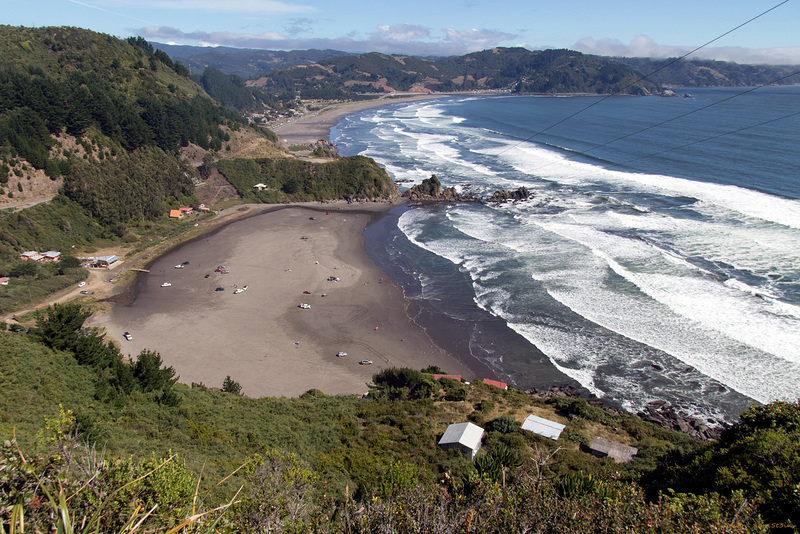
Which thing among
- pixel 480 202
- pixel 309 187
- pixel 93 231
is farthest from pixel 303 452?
pixel 309 187

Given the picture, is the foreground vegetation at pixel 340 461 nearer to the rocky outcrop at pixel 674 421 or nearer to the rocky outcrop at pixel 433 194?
Answer: the rocky outcrop at pixel 674 421

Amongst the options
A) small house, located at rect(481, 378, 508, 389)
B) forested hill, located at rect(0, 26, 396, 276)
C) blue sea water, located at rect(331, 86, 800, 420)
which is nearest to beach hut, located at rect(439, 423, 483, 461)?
small house, located at rect(481, 378, 508, 389)

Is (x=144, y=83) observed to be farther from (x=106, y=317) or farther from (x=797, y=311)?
(x=797, y=311)

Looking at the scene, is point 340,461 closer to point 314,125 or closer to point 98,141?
point 98,141

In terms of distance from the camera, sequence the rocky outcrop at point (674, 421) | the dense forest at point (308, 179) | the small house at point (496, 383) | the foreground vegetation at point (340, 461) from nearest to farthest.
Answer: the foreground vegetation at point (340, 461) < the rocky outcrop at point (674, 421) < the small house at point (496, 383) < the dense forest at point (308, 179)

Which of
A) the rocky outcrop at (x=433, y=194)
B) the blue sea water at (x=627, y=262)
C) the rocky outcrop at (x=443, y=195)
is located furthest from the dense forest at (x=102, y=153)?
the blue sea water at (x=627, y=262)

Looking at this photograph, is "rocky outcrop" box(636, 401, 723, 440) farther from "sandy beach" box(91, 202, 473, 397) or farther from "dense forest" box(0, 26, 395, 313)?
"dense forest" box(0, 26, 395, 313)
